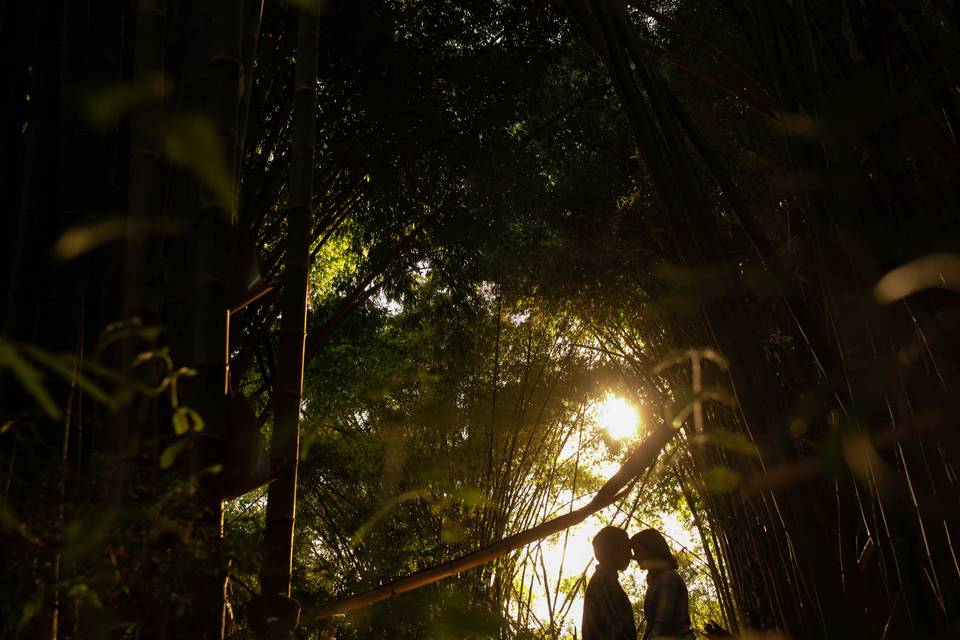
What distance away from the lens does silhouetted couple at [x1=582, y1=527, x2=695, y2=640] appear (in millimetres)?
2809

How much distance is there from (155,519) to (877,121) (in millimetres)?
935

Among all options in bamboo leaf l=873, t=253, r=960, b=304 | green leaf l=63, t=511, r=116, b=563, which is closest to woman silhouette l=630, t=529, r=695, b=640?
bamboo leaf l=873, t=253, r=960, b=304

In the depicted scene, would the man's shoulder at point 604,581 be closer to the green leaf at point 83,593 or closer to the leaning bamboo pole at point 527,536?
the leaning bamboo pole at point 527,536

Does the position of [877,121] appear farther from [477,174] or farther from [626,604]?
[477,174]

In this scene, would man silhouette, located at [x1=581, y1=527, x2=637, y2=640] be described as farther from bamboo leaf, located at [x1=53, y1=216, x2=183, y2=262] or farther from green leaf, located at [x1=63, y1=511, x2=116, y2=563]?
green leaf, located at [x1=63, y1=511, x2=116, y2=563]

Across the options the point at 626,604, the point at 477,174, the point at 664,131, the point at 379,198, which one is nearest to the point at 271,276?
the point at 379,198

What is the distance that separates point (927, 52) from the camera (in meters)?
1.04

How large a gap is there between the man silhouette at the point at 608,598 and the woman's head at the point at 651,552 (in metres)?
0.07

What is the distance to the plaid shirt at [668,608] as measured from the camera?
9.25 feet

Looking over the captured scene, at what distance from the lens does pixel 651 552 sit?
9.57 feet

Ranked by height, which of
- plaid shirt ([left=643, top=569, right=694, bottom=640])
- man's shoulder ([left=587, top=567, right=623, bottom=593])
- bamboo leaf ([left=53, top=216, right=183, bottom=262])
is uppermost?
bamboo leaf ([left=53, top=216, right=183, bottom=262])

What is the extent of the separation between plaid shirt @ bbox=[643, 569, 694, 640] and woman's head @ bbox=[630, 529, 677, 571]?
3cm

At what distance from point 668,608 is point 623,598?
16 cm

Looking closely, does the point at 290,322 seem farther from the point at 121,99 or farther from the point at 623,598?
the point at 623,598
